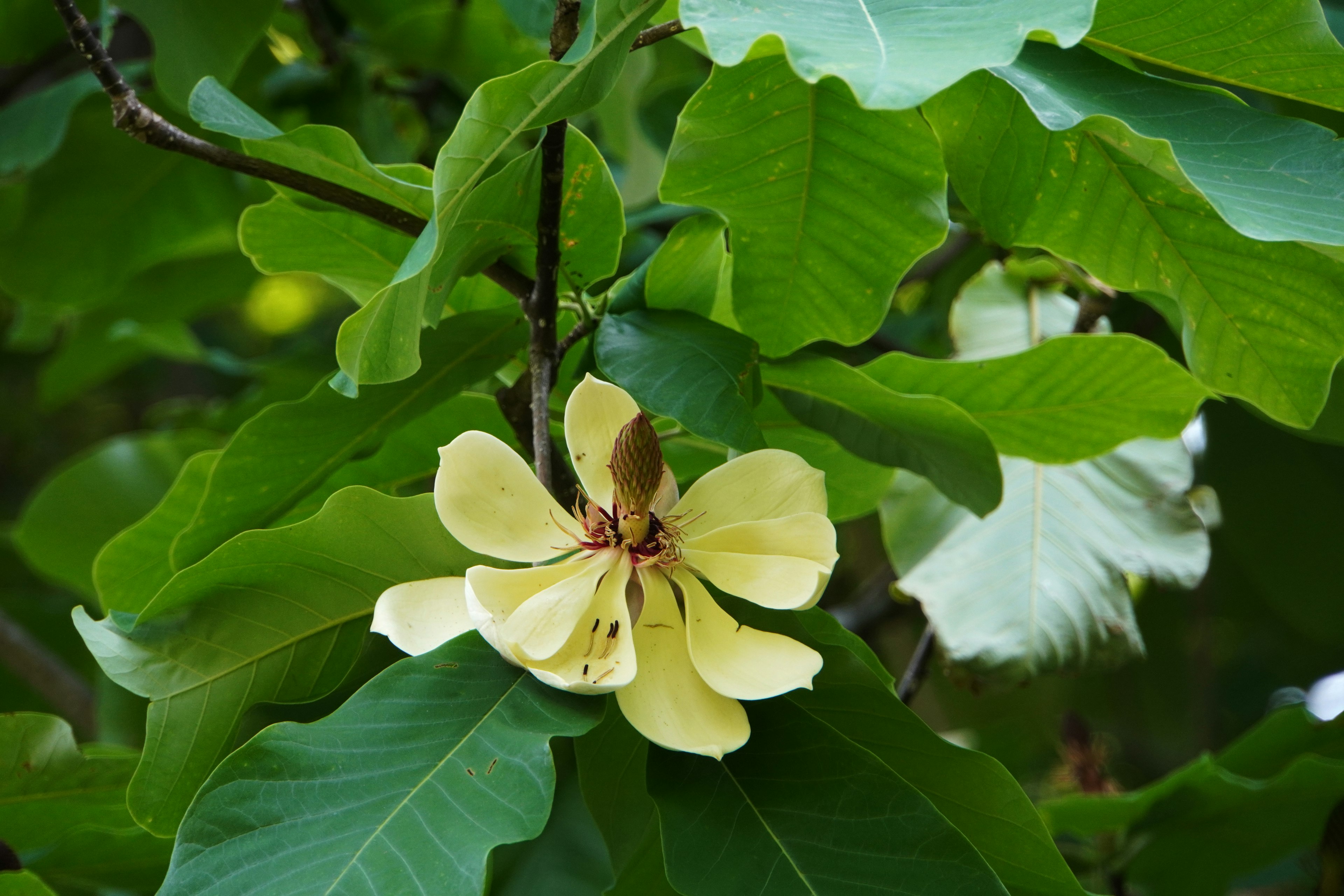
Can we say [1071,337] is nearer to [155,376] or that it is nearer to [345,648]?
[345,648]

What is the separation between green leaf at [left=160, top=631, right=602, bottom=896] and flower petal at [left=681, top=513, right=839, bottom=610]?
0.10 metres

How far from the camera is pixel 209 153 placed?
2.10 ft

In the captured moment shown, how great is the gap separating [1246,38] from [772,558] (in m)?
0.37

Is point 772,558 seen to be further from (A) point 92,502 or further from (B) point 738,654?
(A) point 92,502

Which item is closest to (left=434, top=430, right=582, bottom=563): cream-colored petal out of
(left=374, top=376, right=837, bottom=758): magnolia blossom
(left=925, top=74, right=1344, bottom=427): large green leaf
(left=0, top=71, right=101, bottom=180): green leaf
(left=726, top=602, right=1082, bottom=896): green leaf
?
(left=374, top=376, right=837, bottom=758): magnolia blossom

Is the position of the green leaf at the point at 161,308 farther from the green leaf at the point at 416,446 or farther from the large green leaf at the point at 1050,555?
the large green leaf at the point at 1050,555

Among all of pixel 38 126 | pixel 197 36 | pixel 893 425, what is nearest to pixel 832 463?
pixel 893 425

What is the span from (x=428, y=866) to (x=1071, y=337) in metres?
0.52

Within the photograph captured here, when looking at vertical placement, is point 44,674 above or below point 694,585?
below

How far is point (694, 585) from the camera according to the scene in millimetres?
568

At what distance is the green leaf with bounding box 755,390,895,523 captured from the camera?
0.77 metres

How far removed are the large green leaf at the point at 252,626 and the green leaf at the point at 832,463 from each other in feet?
0.88

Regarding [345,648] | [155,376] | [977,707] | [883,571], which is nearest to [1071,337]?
[345,648]

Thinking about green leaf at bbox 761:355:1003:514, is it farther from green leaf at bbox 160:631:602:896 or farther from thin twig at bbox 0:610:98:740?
thin twig at bbox 0:610:98:740
